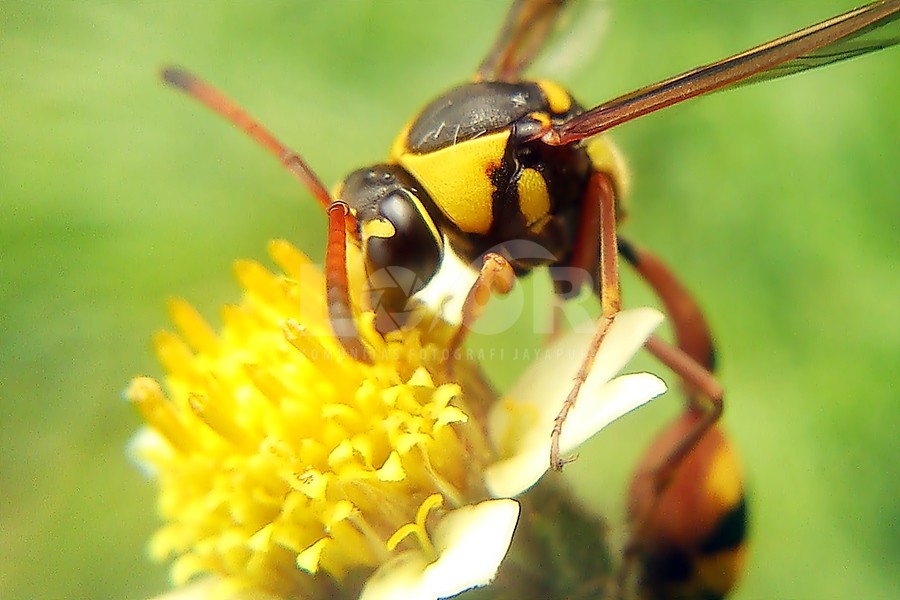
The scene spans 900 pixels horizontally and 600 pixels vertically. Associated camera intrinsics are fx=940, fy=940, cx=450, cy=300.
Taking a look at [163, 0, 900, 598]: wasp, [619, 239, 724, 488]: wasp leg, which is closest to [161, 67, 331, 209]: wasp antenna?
[163, 0, 900, 598]: wasp

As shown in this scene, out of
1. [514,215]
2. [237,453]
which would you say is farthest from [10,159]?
[514,215]

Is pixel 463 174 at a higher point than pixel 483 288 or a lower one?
higher

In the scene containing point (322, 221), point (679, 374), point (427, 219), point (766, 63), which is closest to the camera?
point (766, 63)

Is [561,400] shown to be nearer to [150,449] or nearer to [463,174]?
[463,174]

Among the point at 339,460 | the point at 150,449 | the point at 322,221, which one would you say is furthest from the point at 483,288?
the point at 322,221

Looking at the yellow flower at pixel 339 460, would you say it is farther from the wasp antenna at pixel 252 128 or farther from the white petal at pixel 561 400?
the wasp antenna at pixel 252 128

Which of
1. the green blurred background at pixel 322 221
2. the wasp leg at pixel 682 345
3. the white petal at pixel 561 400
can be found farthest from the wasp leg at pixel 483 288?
the green blurred background at pixel 322 221
